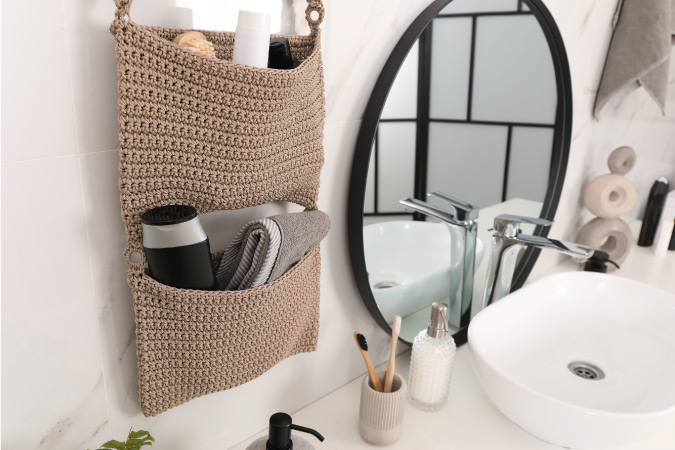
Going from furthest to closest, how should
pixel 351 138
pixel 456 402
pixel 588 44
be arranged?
pixel 588 44, pixel 456 402, pixel 351 138

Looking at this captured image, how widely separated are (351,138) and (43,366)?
0.48 meters

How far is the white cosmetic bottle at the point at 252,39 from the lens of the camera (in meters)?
0.51

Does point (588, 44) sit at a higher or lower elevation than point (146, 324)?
higher

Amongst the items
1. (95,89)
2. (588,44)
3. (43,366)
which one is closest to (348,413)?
(43,366)

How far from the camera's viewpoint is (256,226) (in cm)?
57

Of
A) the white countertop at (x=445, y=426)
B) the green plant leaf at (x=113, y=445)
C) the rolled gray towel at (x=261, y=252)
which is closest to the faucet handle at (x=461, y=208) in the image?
the white countertop at (x=445, y=426)

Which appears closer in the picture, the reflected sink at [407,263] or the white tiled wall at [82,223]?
the white tiled wall at [82,223]

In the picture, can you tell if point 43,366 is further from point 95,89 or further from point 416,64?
point 416,64

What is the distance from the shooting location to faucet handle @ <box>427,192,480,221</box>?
932 mm

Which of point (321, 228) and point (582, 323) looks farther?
point (582, 323)

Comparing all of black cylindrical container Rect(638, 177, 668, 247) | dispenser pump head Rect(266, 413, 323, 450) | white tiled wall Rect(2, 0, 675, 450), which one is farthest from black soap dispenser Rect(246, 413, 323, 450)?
black cylindrical container Rect(638, 177, 668, 247)

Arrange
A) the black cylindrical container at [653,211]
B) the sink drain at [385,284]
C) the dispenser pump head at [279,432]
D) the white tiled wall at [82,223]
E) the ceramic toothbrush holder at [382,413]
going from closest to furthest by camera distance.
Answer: the white tiled wall at [82,223]
the dispenser pump head at [279,432]
the ceramic toothbrush holder at [382,413]
the sink drain at [385,284]
the black cylindrical container at [653,211]

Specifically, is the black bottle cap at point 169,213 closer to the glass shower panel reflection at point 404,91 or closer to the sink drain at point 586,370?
the glass shower panel reflection at point 404,91

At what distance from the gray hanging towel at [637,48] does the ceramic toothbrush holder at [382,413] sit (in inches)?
37.0
